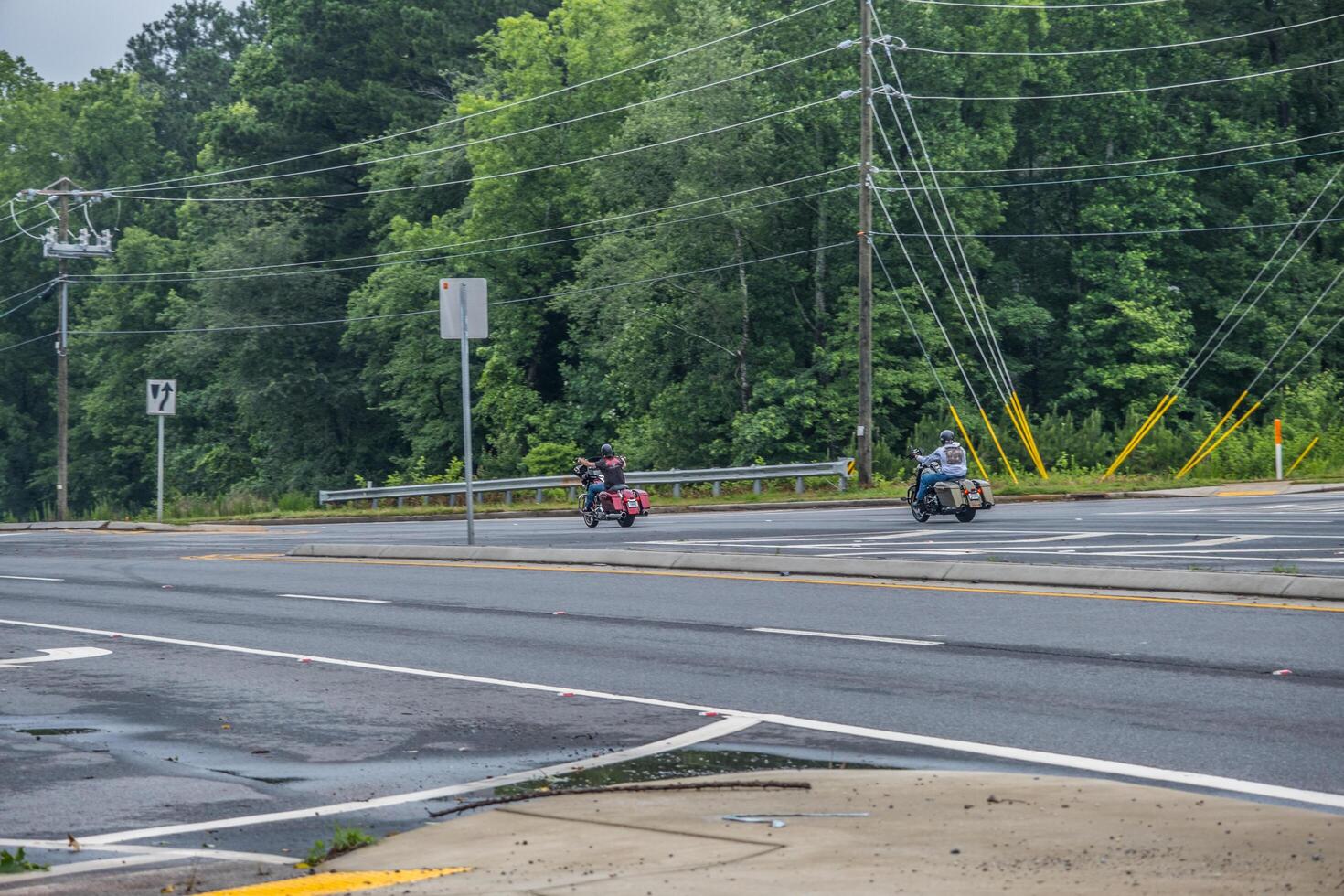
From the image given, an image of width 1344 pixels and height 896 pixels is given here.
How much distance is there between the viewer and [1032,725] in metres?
9.91

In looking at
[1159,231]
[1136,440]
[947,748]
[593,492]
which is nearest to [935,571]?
[947,748]

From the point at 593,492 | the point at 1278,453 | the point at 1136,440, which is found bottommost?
the point at 593,492

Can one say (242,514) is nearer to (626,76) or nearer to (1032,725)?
(626,76)

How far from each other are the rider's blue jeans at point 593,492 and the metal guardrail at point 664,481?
30.0ft

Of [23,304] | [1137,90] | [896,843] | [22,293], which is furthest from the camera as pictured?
[23,304]

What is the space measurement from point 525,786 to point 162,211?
88.4 metres

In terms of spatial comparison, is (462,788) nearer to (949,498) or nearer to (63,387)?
(949,498)

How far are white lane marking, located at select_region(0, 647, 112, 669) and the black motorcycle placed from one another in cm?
1706

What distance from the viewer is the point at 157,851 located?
24.0ft

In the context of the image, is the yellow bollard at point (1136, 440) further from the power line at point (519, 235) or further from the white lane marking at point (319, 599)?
the white lane marking at point (319, 599)

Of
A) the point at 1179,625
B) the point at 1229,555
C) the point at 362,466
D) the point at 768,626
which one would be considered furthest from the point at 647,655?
the point at 362,466

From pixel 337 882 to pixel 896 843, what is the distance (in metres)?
2.12

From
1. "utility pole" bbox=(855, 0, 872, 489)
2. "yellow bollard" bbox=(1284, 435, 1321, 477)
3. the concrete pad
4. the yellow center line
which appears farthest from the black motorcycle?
the concrete pad

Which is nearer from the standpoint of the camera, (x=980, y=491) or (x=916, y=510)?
(x=916, y=510)
